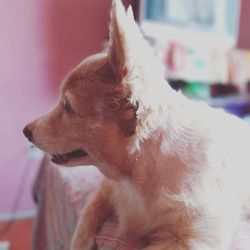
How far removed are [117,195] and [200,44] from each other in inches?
77.4

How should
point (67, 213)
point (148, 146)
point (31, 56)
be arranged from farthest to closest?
point (31, 56)
point (67, 213)
point (148, 146)

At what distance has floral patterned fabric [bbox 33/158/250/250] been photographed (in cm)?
92

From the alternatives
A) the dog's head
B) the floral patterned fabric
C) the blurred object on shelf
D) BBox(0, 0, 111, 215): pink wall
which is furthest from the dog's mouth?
the blurred object on shelf

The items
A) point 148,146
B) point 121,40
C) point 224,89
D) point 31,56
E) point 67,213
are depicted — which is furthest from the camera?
point 224,89

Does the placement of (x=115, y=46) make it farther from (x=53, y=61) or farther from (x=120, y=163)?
(x=53, y=61)

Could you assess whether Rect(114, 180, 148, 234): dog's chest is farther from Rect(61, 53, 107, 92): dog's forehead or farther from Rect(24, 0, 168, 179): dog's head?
Rect(61, 53, 107, 92): dog's forehead

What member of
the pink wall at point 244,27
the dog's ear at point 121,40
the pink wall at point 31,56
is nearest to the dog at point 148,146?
the dog's ear at point 121,40

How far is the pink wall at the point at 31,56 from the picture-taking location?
7.73 ft

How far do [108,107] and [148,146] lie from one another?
126mm

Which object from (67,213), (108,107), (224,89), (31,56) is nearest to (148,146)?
(108,107)

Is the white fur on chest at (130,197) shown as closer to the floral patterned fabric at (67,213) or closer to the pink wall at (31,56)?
the floral patterned fabric at (67,213)

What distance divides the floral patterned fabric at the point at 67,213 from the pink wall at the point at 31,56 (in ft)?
2.94

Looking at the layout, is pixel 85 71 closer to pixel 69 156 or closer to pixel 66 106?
pixel 66 106

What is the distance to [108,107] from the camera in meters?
0.84
